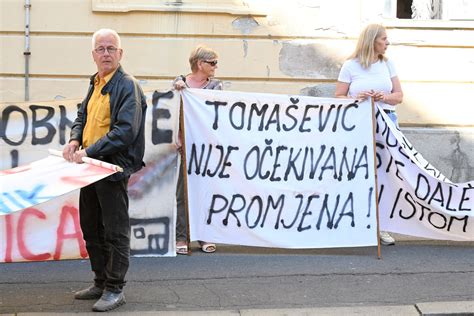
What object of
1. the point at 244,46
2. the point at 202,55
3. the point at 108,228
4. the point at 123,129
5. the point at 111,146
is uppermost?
the point at 244,46

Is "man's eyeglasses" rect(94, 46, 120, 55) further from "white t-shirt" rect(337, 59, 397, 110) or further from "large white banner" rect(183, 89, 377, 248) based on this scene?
"white t-shirt" rect(337, 59, 397, 110)

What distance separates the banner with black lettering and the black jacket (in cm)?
240

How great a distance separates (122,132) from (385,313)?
1969 mm

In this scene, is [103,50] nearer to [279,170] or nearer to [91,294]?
[91,294]

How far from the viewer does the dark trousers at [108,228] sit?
5348 mm

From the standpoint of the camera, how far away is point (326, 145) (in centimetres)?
690

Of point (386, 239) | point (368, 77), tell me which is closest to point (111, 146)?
point (368, 77)

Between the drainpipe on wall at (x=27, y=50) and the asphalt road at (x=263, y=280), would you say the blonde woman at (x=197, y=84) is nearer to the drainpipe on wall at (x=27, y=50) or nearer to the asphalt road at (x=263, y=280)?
the asphalt road at (x=263, y=280)

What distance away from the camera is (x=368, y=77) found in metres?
7.11

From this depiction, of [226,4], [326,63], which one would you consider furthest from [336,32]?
[226,4]

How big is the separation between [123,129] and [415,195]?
2.81 meters

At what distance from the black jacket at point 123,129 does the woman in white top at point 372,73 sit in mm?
2278

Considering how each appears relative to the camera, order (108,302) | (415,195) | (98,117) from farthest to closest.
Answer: (415,195), (108,302), (98,117)

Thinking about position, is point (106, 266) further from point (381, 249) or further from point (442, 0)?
point (442, 0)
